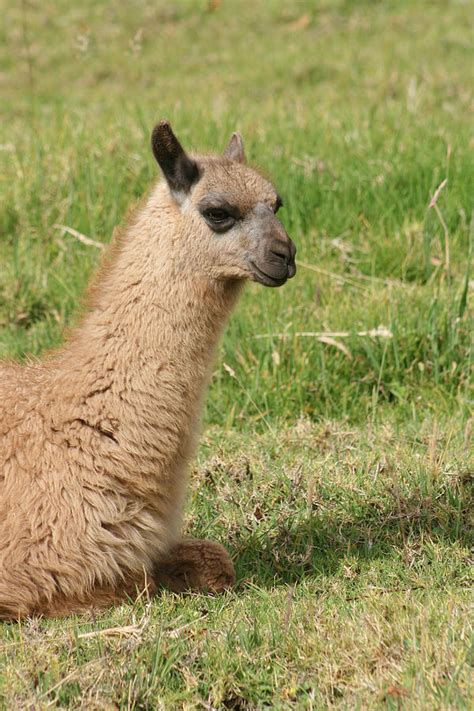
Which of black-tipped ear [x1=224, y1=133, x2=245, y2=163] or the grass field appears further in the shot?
black-tipped ear [x1=224, y1=133, x2=245, y2=163]

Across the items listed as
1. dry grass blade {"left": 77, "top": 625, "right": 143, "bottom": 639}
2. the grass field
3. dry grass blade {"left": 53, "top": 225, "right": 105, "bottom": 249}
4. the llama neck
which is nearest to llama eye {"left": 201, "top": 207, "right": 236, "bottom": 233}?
the llama neck

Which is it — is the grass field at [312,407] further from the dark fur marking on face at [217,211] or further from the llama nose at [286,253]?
the dark fur marking on face at [217,211]

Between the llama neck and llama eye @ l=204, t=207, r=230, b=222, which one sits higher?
llama eye @ l=204, t=207, r=230, b=222

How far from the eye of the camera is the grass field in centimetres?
350

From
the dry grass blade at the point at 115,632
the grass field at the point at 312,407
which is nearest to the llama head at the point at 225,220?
the grass field at the point at 312,407

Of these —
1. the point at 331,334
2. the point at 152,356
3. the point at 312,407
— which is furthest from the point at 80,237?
the point at 152,356

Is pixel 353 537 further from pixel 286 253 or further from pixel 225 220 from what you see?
pixel 225 220

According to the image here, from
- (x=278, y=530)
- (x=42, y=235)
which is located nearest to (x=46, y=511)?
(x=278, y=530)

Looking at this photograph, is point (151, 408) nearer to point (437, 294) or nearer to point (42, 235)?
point (437, 294)

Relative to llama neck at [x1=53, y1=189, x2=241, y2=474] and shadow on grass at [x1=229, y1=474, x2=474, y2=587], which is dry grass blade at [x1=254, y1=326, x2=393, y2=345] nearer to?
shadow on grass at [x1=229, y1=474, x2=474, y2=587]

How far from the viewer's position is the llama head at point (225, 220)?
14.0 ft

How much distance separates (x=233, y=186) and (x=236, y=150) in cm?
67

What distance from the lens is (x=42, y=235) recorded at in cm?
744

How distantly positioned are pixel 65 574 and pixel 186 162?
1630mm
